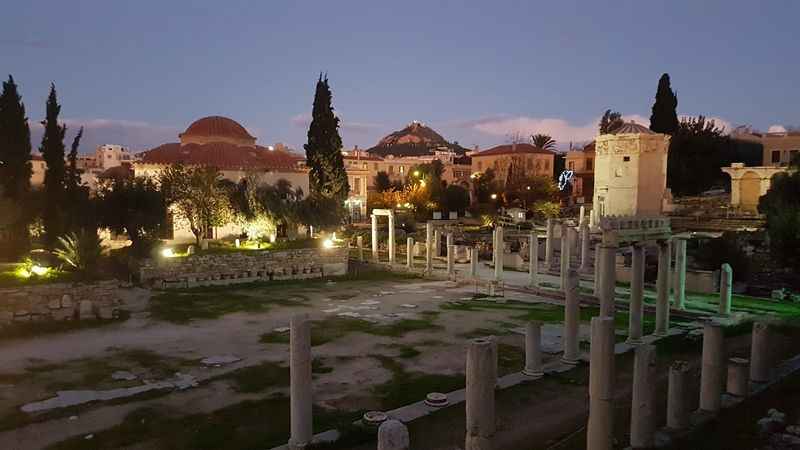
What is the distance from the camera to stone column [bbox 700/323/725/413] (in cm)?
920

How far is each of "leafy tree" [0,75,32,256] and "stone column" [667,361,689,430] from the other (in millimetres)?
25258

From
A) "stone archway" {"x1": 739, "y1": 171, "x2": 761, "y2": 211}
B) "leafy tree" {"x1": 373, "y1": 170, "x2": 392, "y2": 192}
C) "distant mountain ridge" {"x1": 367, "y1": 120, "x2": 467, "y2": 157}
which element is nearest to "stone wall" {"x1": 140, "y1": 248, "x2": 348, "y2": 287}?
"leafy tree" {"x1": 373, "y1": 170, "x2": 392, "y2": 192}

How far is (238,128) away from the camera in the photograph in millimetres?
41188

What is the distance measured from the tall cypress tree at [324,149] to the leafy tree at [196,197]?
28.1ft

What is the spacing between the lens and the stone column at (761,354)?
→ 34.5 feet

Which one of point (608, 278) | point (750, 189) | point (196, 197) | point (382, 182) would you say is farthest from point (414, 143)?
point (608, 278)

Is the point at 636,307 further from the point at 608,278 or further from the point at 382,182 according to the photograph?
the point at 382,182

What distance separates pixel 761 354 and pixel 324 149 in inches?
1107

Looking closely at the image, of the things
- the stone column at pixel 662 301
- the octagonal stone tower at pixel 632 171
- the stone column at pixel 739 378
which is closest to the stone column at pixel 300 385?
the stone column at pixel 739 378

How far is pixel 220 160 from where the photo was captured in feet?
108

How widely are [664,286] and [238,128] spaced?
32.9m

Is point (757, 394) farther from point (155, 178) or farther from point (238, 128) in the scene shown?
point (238, 128)

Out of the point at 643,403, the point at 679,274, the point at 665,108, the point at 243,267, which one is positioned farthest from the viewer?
the point at 665,108

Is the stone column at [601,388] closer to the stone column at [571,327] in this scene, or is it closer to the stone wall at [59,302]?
the stone column at [571,327]
